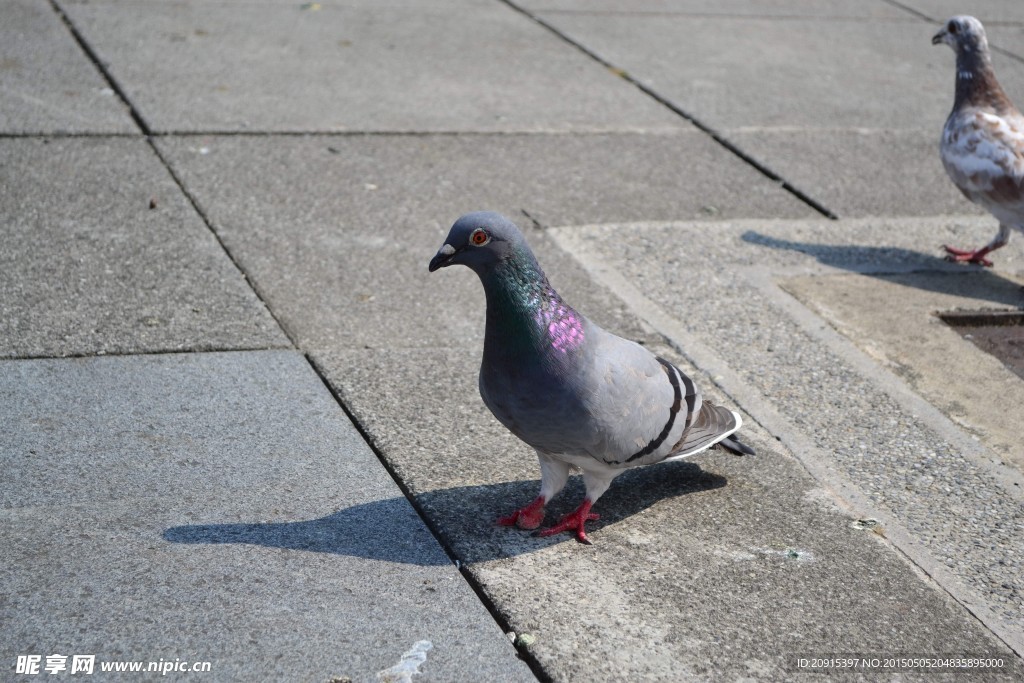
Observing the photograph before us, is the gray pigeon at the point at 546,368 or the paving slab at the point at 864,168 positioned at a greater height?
the gray pigeon at the point at 546,368

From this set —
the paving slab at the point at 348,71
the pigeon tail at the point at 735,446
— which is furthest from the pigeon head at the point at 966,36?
the pigeon tail at the point at 735,446

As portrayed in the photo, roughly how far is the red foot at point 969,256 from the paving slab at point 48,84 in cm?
451

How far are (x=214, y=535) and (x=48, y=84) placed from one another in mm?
4462

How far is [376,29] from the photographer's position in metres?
8.60

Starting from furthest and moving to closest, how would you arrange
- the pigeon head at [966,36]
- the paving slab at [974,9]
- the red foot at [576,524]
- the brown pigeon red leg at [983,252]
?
the paving slab at [974,9], the pigeon head at [966,36], the brown pigeon red leg at [983,252], the red foot at [576,524]

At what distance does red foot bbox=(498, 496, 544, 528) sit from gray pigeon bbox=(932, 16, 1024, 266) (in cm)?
337

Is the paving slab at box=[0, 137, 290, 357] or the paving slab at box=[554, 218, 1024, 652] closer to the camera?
the paving slab at box=[554, 218, 1024, 652]

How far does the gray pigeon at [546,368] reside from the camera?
10.8 ft

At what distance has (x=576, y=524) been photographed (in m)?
3.62

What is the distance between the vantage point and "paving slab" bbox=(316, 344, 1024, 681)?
315 centimetres

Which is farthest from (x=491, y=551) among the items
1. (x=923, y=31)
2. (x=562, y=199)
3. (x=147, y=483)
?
(x=923, y=31)

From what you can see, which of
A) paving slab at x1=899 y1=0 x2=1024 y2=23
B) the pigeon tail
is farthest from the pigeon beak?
paving slab at x1=899 y1=0 x2=1024 y2=23

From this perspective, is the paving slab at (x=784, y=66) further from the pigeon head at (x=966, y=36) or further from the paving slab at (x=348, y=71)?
the pigeon head at (x=966, y=36)

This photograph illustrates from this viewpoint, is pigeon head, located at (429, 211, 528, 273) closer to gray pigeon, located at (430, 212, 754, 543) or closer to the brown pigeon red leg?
gray pigeon, located at (430, 212, 754, 543)
